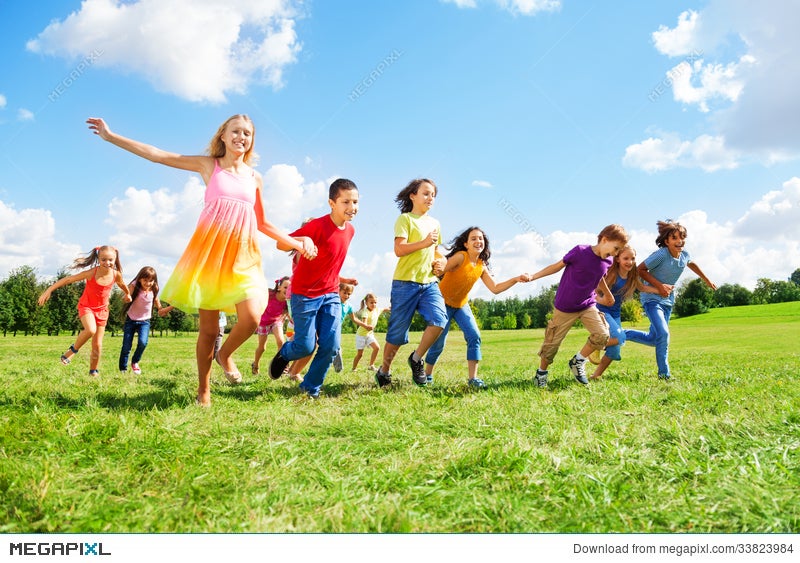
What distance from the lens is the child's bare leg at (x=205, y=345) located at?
15.5ft

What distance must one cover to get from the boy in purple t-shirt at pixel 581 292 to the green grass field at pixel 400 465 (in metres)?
1.80

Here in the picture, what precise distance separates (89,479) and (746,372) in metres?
8.69

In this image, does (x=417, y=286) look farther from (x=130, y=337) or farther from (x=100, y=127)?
(x=130, y=337)

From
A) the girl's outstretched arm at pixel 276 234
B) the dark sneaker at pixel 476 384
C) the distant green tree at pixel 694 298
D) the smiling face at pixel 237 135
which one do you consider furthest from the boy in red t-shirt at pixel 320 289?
the distant green tree at pixel 694 298

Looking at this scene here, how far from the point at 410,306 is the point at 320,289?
3.94 feet

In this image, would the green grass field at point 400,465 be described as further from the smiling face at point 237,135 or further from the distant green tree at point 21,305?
the distant green tree at point 21,305

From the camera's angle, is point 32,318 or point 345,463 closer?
point 345,463

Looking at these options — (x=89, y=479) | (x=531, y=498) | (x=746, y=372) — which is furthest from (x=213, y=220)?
(x=746, y=372)

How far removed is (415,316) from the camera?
30.2 metres

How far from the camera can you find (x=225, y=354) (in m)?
5.45

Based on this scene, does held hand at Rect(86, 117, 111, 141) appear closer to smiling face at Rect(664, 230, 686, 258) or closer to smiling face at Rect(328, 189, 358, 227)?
smiling face at Rect(328, 189, 358, 227)

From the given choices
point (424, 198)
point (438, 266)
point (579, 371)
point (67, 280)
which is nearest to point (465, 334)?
point (438, 266)

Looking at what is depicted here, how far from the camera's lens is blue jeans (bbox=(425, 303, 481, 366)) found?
680 centimetres
